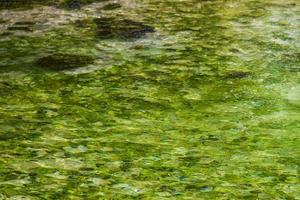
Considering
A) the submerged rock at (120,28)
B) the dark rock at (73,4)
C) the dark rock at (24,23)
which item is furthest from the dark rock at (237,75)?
the dark rock at (73,4)

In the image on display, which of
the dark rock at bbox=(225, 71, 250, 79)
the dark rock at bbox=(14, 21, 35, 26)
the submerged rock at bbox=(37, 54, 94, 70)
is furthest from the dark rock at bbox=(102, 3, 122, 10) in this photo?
the dark rock at bbox=(225, 71, 250, 79)

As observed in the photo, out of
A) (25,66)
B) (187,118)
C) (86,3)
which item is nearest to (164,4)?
(86,3)

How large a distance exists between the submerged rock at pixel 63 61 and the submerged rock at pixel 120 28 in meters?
1.64

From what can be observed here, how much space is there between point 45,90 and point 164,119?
7.00 feet

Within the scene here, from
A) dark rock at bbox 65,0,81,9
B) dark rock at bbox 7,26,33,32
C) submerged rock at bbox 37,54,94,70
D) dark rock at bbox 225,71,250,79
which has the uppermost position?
dark rock at bbox 65,0,81,9

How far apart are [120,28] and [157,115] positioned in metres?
5.35

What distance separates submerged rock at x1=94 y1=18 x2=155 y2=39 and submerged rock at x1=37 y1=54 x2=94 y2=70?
1.64m

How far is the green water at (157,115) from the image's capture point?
565cm

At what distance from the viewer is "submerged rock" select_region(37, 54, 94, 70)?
9.86 metres

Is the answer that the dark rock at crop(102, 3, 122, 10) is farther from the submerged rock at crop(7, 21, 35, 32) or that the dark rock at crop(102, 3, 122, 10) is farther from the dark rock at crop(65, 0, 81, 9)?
the submerged rock at crop(7, 21, 35, 32)

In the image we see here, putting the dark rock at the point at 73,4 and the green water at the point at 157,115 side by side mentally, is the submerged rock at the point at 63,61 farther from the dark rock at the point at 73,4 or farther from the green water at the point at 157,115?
the dark rock at the point at 73,4

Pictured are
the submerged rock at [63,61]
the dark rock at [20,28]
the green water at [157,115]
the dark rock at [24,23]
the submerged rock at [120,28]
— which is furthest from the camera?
the dark rock at [24,23]

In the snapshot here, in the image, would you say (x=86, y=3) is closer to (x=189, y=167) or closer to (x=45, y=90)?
(x=45, y=90)

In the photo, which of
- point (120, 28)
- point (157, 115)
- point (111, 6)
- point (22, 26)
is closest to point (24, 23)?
point (22, 26)
